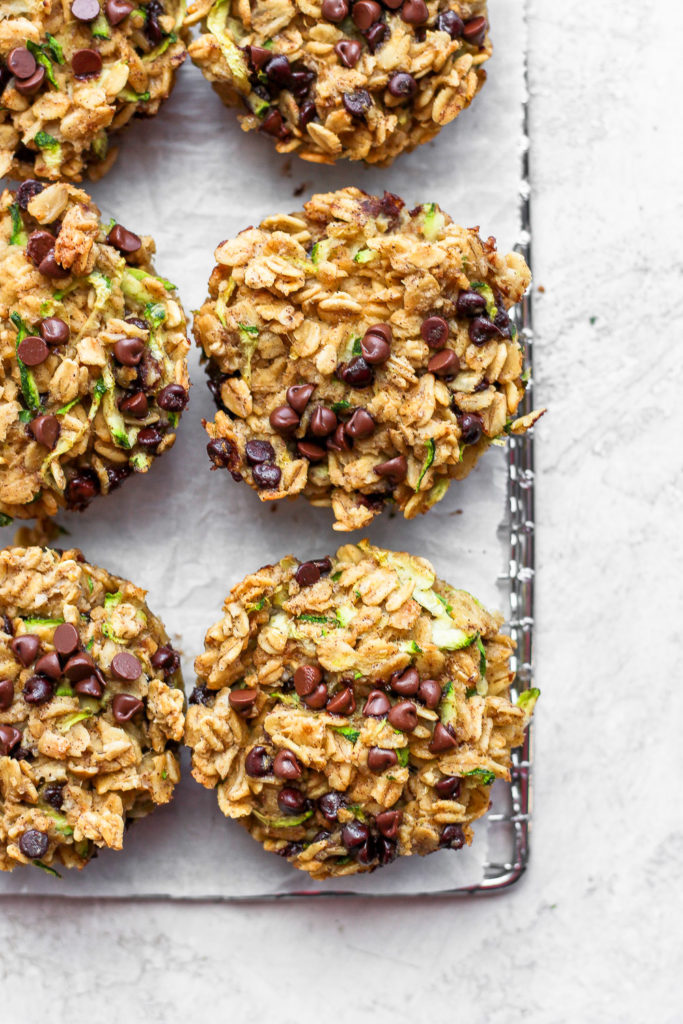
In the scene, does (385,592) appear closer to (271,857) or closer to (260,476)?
(260,476)

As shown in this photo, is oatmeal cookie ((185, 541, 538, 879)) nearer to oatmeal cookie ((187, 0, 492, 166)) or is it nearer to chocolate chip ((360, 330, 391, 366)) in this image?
chocolate chip ((360, 330, 391, 366))

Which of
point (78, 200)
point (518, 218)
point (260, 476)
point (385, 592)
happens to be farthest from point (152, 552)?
point (518, 218)


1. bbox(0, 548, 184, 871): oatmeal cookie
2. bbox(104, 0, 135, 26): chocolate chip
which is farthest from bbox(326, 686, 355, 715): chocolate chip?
bbox(104, 0, 135, 26): chocolate chip

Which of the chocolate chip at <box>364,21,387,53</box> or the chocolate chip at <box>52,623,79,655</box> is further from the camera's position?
the chocolate chip at <box>364,21,387,53</box>

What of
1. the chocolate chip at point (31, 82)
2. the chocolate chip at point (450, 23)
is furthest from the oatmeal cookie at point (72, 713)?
the chocolate chip at point (450, 23)

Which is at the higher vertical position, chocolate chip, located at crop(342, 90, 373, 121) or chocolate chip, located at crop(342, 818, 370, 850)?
chocolate chip, located at crop(342, 90, 373, 121)

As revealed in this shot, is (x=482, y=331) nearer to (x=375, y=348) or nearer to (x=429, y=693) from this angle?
(x=375, y=348)

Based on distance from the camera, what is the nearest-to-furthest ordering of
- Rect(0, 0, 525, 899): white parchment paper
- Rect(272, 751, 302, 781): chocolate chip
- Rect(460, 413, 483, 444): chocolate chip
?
Rect(272, 751, 302, 781): chocolate chip < Rect(460, 413, 483, 444): chocolate chip < Rect(0, 0, 525, 899): white parchment paper
